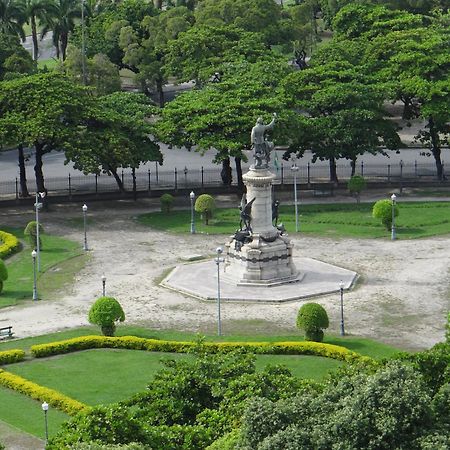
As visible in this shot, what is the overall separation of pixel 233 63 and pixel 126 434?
66.3m

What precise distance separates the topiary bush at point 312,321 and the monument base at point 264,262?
1012 cm

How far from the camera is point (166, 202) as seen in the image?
305 feet

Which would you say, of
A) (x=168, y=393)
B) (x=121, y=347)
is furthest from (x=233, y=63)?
(x=168, y=393)

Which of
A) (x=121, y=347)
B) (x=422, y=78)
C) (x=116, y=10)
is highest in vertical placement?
(x=116, y=10)

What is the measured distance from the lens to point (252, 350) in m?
62.3

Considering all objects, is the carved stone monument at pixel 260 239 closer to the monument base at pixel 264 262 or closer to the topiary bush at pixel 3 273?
the monument base at pixel 264 262

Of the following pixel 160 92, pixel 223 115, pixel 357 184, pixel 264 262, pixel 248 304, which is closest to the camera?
pixel 248 304

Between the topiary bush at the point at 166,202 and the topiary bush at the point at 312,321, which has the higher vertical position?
the topiary bush at the point at 166,202

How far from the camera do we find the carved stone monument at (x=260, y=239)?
246 feet

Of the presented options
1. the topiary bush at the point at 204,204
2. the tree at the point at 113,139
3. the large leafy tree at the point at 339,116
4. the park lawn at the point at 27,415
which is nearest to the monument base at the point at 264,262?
the topiary bush at the point at 204,204

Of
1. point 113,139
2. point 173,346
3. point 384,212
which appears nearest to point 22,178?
point 113,139

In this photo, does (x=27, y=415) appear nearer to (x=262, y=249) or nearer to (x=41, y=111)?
(x=262, y=249)

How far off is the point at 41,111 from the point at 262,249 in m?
24.5

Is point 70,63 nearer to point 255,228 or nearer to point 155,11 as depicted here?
point 155,11
